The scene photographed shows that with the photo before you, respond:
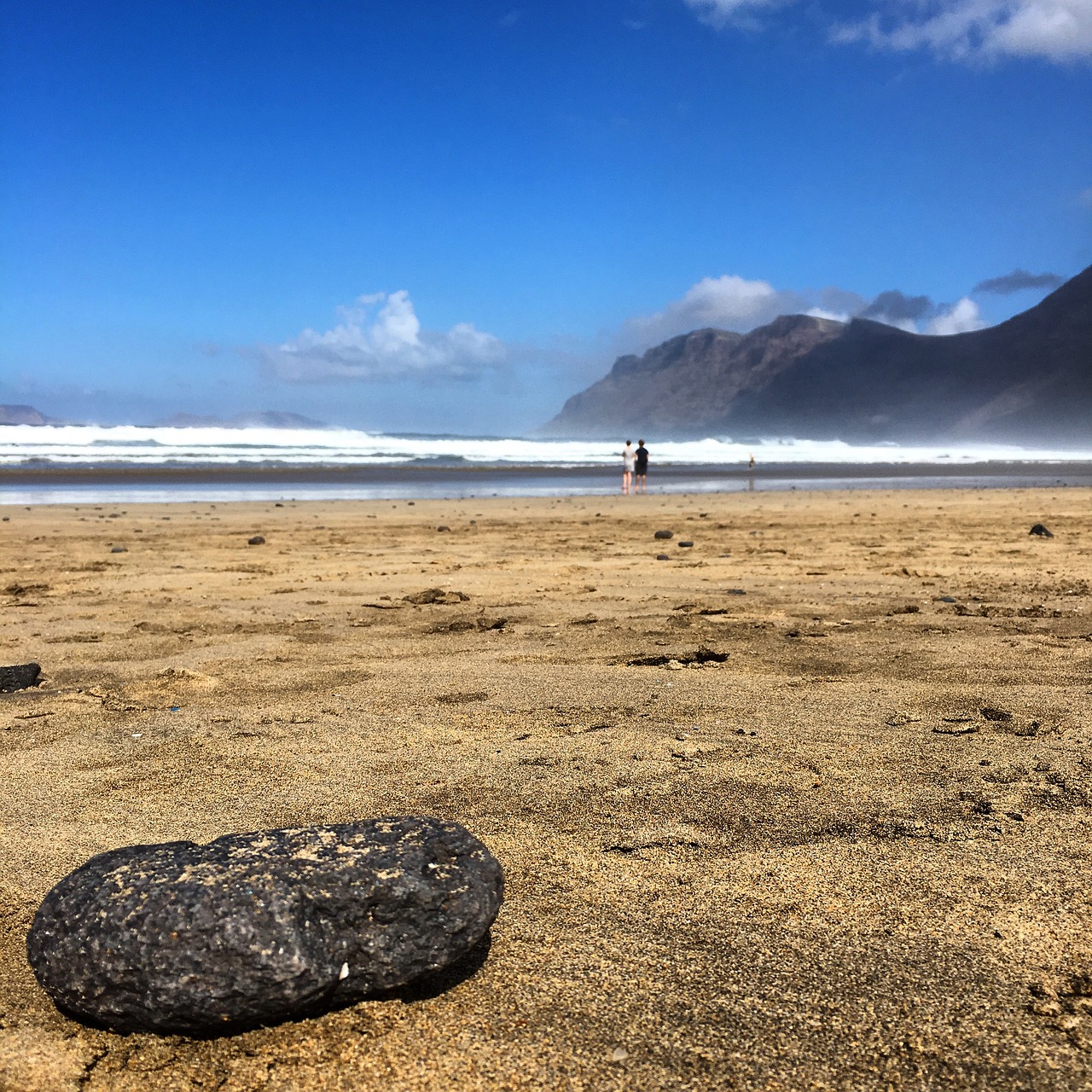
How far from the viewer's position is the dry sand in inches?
66.5

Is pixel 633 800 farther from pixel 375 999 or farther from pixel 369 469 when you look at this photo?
pixel 369 469

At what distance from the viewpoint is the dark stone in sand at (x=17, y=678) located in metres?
3.98

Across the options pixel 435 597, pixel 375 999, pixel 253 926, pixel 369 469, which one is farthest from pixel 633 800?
pixel 369 469

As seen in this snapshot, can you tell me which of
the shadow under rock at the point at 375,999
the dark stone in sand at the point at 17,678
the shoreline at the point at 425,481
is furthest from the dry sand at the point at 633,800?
the shoreline at the point at 425,481

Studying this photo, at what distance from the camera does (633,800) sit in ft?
9.11

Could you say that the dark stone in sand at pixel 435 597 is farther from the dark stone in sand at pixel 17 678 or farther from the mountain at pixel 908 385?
the mountain at pixel 908 385

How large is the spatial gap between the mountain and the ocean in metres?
64.7

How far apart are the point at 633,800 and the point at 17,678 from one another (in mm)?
2828

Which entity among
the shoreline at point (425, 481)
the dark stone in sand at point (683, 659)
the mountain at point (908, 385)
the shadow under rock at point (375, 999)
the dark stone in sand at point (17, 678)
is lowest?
the shadow under rock at point (375, 999)

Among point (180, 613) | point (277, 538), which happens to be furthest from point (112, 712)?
point (277, 538)

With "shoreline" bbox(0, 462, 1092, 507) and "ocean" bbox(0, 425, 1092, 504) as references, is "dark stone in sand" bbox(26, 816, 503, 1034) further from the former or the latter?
"ocean" bbox(0, 425, 1092, 504)

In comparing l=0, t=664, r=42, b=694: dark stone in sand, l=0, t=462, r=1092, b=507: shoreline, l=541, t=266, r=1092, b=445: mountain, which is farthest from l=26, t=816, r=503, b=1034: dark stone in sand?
l=541, t=266, r=1092, b=445: mountain

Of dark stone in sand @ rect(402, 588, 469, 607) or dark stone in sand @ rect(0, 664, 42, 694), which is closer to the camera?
dark stone in sand @ rect(0, 664, 42, 694)

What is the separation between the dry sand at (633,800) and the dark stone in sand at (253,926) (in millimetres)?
78
